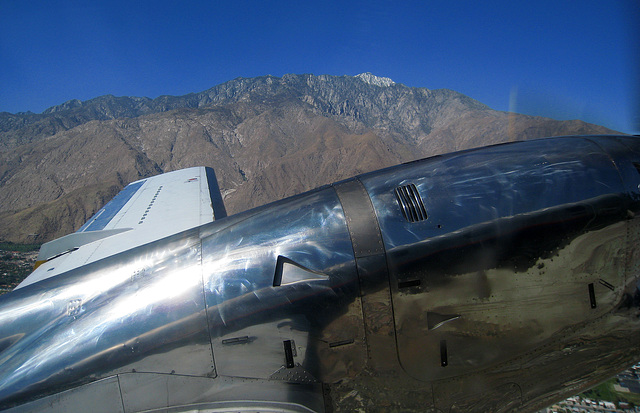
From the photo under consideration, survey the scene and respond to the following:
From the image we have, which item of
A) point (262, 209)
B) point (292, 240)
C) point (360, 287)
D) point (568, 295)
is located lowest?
point (568, 295)

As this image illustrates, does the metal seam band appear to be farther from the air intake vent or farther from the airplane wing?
the airplane wing

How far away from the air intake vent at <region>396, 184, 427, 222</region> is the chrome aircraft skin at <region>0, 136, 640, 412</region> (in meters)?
0.01

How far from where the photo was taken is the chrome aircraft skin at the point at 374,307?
7.53 feet

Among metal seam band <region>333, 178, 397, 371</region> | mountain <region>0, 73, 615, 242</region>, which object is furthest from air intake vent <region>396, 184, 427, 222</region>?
mountain <region>0, 73, 615, 242</region>

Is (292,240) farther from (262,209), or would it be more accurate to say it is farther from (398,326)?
(398,326)

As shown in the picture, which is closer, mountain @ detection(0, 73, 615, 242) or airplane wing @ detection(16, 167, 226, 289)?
airplane wing @ detection(16, 167, 226, 289)

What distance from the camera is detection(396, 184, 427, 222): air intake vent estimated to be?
2.51 meters

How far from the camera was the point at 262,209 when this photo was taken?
2955mm

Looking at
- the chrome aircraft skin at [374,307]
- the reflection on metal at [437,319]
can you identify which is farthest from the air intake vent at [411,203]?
the reflection on metal at [437,319]

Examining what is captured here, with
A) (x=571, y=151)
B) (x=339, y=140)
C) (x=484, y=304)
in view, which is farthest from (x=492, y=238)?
(x=339, y=140)

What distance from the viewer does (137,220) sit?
22.8 feet

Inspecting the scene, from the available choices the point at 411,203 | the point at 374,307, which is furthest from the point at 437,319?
the point at 411,203

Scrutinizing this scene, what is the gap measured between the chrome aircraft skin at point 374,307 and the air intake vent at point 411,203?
0.01 m

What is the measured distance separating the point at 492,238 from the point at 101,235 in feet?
21.1
